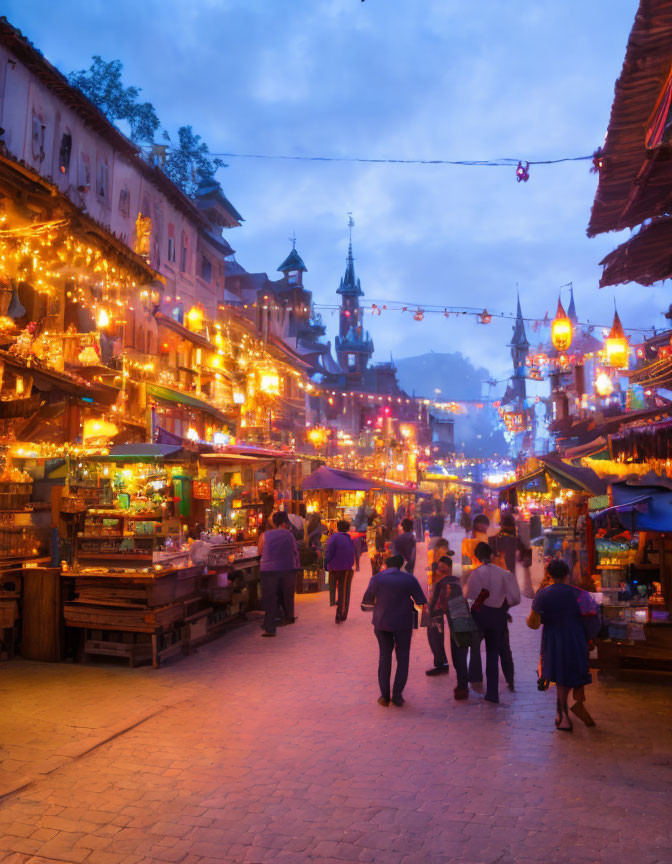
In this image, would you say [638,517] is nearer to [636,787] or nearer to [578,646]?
[578,646]

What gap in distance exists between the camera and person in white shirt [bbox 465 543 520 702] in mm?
8188

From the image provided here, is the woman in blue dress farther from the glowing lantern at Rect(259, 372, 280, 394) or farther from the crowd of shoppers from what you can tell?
the glowing lantern at Rect(259, 372, 280, 394)

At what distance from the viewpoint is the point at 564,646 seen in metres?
6.97

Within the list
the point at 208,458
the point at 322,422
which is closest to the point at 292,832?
the point at 208,458

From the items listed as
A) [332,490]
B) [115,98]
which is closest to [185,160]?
[115,98]

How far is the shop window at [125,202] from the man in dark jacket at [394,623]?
17.4 metres

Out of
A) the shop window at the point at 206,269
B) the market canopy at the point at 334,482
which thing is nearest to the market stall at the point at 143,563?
the market canopy at the point at 334,482

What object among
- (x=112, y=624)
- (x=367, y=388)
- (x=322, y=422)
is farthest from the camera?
(x=367, y=388)

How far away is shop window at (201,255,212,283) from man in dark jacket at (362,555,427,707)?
2281cm

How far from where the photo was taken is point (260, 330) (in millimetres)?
33125

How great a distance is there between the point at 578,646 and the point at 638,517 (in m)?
2.81

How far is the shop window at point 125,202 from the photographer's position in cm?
2139

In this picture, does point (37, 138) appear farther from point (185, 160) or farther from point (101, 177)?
point (185, 160)

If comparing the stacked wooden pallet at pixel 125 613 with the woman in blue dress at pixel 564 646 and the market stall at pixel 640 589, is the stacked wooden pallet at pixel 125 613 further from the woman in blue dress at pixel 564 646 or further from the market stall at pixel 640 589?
the market stall at pixel 640 589
